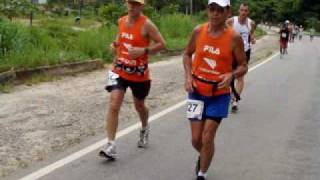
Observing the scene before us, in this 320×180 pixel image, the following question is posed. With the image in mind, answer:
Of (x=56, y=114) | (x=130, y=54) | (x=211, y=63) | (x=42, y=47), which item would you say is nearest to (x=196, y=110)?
(x=211, y=63)

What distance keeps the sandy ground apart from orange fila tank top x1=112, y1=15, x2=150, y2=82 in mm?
1340

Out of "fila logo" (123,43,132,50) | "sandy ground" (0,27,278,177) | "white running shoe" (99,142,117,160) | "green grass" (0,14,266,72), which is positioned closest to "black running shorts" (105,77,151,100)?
"fila logo" (123,43,132,50)

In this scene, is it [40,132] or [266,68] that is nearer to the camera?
[40,132]

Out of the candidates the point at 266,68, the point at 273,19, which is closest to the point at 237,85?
the point at 266,68

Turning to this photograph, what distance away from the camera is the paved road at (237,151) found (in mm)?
7359

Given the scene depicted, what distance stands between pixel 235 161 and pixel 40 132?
2814mm

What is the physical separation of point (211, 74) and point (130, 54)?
4.82ft

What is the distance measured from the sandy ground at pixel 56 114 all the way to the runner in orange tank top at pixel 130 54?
1031 mm

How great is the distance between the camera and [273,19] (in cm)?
13362

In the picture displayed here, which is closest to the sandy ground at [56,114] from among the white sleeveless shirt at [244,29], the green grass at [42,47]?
the green grass at [42,47]

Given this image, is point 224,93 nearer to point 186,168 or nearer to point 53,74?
point 186,168

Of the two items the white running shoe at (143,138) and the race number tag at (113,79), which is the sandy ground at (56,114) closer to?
the white running shoe at (143,138)

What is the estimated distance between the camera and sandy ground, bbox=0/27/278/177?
8242 millimetres

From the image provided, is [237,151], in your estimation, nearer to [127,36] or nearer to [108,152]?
[108,152]
